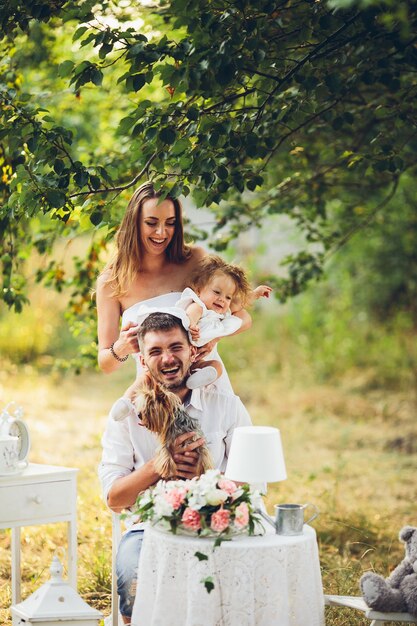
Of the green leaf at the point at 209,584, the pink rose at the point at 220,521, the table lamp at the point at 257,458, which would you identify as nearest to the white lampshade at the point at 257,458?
the table lamp at the point at 257,458

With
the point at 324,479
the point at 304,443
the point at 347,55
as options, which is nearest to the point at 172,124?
the point at 347,55

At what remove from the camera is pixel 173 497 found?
313cm

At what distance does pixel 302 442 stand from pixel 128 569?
492 cm

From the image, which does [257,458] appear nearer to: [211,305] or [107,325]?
[211,305]

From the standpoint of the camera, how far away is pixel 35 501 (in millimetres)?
3941

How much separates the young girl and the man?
0.06 m

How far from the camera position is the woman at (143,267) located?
399 cm

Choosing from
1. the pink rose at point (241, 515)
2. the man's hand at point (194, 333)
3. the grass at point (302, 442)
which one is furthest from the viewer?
the grass at point (302, 442)

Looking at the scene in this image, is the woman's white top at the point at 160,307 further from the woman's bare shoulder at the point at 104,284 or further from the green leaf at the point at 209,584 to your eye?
the green leaf at the point at 209,584

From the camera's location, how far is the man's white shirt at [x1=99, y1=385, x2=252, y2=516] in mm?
3695

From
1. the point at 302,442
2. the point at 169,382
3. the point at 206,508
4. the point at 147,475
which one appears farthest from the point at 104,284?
the point at 302,442

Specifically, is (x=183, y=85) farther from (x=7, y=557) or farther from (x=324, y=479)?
(x=324, y=479)

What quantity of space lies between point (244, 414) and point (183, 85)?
136 centimetres

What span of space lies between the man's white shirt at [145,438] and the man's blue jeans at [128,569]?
0.22m
